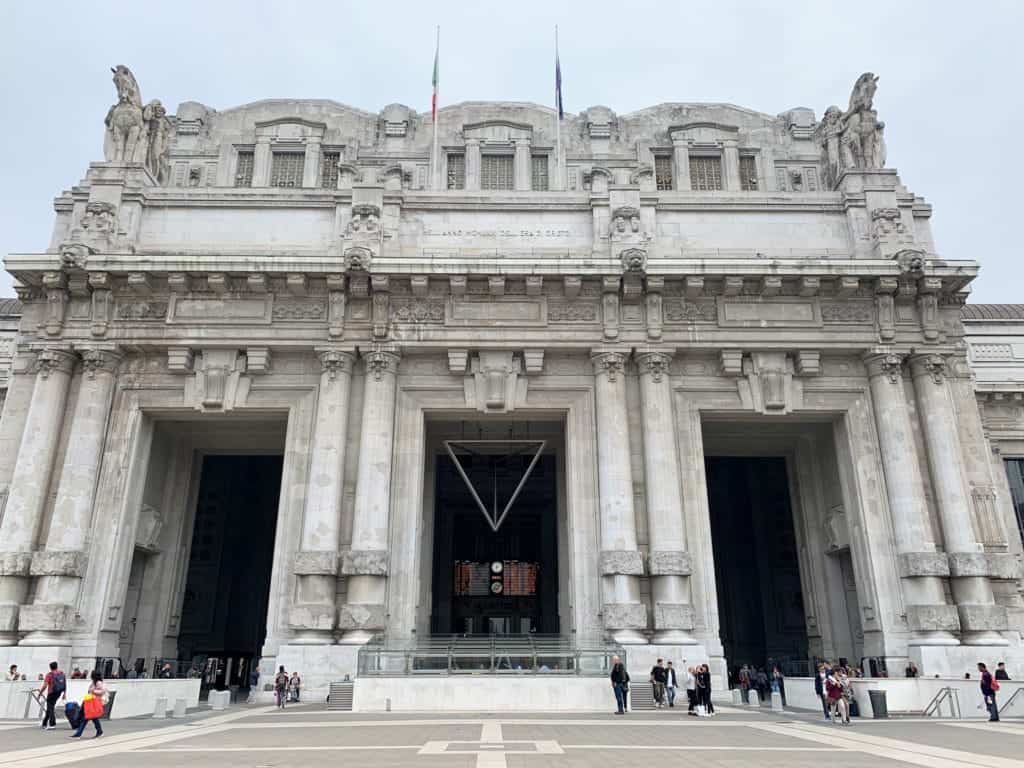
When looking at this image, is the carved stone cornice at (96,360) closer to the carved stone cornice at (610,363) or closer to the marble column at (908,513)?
the carved stone cornice at (610,363)

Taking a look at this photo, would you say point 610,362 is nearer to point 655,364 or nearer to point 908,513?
point 655,364

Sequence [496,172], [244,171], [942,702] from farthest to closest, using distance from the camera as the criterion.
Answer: [244,171] → [496,172] → [942,702]

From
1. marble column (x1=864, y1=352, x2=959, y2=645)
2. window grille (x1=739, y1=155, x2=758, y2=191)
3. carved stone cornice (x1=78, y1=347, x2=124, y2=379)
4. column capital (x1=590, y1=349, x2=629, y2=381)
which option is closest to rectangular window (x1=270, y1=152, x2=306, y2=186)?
carved stone cornice (x1=78, y1=347, x2=124, y2=379)

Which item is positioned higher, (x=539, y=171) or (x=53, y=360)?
(x=539, y=171)

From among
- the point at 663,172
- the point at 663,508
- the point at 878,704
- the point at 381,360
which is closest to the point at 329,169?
the point at 381,360

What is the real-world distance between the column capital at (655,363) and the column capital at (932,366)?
894cm

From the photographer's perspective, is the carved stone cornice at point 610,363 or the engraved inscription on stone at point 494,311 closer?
the carved stone cornice at point 610,363

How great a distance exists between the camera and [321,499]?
939 inches

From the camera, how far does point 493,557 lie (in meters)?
39.8

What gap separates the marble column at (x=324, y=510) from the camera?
2252 cm

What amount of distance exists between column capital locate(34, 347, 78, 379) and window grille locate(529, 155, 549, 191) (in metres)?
21.1

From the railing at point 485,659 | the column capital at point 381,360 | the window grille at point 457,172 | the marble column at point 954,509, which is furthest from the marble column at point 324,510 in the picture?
the marble column at point 954,509

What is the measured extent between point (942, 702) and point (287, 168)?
3384cm

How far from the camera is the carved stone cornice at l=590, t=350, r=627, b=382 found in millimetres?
25906
